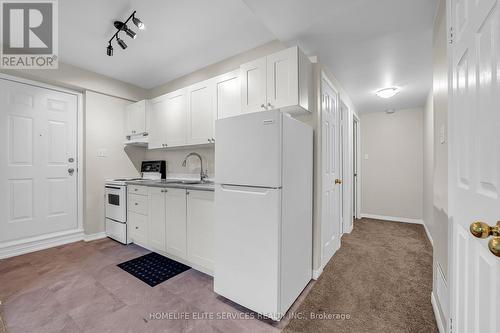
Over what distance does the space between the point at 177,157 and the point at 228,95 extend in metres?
1.57

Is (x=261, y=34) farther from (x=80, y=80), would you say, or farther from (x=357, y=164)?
(x=357, y=164)

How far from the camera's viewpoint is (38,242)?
109 inches

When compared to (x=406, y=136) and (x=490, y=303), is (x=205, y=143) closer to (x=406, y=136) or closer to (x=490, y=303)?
(x=490, y=303)

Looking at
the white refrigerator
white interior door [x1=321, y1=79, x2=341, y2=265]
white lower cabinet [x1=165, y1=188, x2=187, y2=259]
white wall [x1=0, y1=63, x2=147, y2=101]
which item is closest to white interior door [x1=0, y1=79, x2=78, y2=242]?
white wall [x1=0, y1=63, x2=147, y2=101]

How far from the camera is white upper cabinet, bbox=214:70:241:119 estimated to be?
92.1 inches

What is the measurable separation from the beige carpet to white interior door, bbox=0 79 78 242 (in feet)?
11.4

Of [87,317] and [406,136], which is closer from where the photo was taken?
[87,317]

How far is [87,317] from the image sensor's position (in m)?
1.52

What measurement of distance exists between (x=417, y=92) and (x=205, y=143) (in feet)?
11.6

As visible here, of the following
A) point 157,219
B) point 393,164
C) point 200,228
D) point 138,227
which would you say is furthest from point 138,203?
point 393,164

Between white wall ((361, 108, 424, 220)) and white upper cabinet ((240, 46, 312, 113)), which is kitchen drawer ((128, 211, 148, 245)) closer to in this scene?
white upper cabinet ((240, 46, 312, 113))

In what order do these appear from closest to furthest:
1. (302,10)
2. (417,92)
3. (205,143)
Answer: (302,10)
(205,143)
(417,92)

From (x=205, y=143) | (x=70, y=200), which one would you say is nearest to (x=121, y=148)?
(x=70, y=200)

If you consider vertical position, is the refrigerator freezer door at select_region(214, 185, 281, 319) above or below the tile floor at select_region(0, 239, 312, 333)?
above
